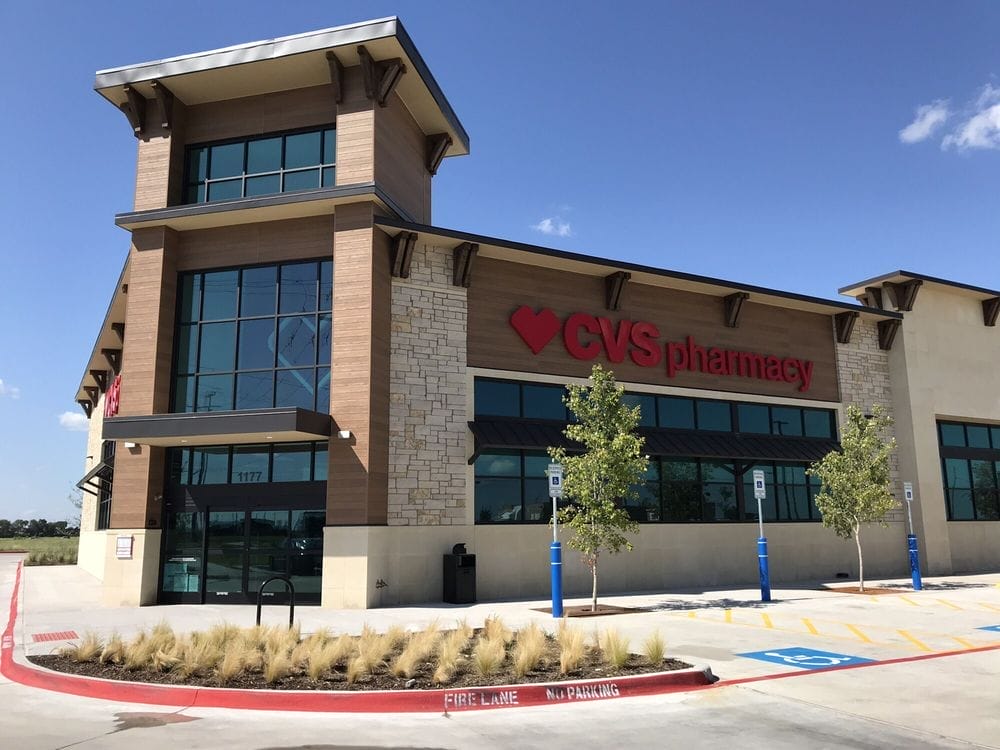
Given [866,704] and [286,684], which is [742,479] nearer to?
[866,704]

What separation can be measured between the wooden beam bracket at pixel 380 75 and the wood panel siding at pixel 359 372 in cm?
338

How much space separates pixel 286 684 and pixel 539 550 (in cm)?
1338

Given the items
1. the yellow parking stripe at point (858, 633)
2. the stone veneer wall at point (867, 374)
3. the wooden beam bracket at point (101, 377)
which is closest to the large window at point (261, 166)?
the yellow parking stripe at point (858, 633)

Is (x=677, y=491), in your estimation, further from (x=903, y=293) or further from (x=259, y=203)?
(x=259, y=203)

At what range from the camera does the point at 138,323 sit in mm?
22531

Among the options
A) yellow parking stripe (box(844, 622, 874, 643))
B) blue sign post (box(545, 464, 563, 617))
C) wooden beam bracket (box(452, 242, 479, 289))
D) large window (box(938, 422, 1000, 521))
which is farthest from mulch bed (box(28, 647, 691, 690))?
large window (box(938, 422, 1000, 521))

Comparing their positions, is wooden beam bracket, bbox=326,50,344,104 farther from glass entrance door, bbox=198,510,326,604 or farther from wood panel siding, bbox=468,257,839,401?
glass entrance door, bbox=198,510,326,604

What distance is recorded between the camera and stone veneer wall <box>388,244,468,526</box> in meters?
21.2

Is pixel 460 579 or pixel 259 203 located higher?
pixel 259 203

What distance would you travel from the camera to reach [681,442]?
2525cm

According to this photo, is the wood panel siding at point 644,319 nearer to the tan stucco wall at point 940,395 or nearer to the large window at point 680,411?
the large window at point 680,411

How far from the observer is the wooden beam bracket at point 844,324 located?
2986 cm

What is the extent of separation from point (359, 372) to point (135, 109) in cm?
1106

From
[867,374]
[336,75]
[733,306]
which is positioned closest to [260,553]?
[336,75]
